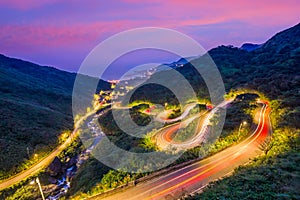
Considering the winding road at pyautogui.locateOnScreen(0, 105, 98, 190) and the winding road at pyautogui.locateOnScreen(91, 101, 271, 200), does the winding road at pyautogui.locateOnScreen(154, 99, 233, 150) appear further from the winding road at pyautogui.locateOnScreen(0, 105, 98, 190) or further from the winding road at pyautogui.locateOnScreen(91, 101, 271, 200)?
the winding road at pyautogui.locateOnScreen(0, 105, 98, 190)

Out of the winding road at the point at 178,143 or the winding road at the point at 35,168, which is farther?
the winding road at the point at 35,168

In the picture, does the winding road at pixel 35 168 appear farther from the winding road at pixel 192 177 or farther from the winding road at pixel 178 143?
the winding road at pixel 192 177

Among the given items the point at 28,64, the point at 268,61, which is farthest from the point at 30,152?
the point at 28,64

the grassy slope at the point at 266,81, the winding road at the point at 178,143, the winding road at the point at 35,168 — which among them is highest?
the grassy slope at the point at 266,81

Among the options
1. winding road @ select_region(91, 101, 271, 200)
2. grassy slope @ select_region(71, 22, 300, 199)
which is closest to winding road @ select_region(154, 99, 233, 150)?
grassy slope @ select_region(71, 22, 300, 199)

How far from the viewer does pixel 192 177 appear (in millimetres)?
15969

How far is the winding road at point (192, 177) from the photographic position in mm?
14562

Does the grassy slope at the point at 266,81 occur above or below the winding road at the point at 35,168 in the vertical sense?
above

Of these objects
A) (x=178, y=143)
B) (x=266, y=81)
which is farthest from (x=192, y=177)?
(x=266, y=81)

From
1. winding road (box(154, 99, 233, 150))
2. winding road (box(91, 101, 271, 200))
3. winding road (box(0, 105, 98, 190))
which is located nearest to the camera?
winding road (box(91, 101, 271, 200))

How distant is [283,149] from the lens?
16375mm

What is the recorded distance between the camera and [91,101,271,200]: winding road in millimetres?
14562

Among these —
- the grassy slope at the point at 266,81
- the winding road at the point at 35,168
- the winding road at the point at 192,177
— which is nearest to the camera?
the winding road at the point at 192,177

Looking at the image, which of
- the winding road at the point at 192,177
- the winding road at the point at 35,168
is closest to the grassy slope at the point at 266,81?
the winding road at the point at 192,177
